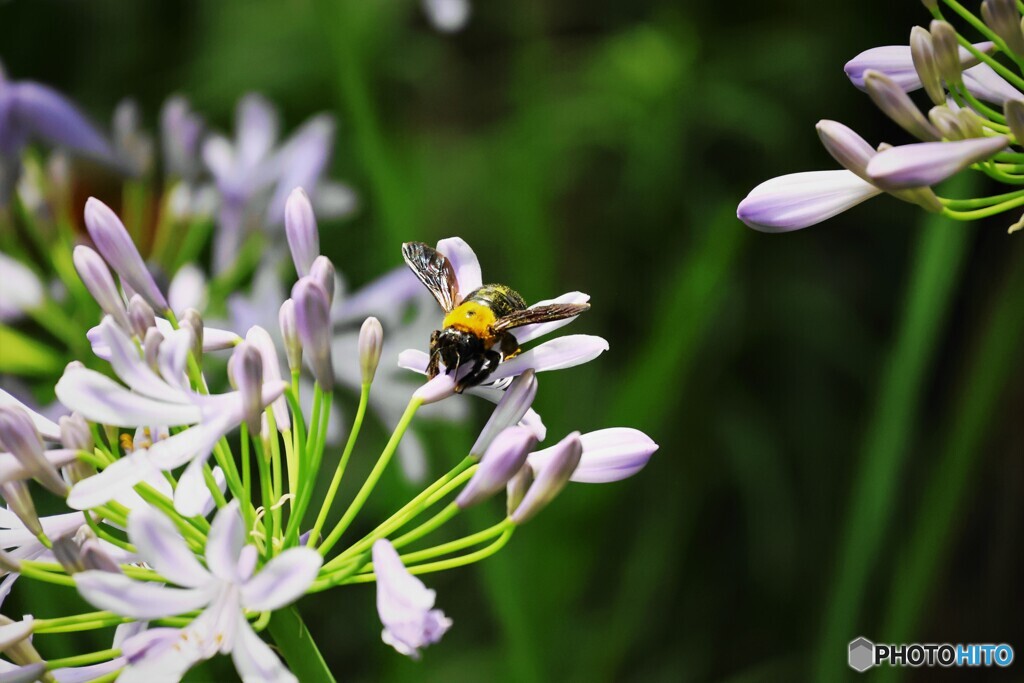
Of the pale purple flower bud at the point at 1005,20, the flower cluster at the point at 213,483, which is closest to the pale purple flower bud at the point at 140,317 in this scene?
the flower cluster at the point at 213,483

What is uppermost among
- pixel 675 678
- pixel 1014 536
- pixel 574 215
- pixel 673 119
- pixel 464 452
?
pixel 673 119

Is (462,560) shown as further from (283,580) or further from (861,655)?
(861,655)

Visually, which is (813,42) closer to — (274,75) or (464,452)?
(274,75)

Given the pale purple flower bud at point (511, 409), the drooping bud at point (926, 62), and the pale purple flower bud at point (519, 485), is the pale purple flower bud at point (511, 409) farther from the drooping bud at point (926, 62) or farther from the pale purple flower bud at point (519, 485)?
the drooping bud at point (926, 62)

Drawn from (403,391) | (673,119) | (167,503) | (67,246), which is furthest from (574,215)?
(167,503)

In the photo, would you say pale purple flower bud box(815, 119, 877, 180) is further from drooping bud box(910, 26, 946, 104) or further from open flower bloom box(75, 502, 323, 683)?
open flower bloom box(75, 502, 323, 683)
